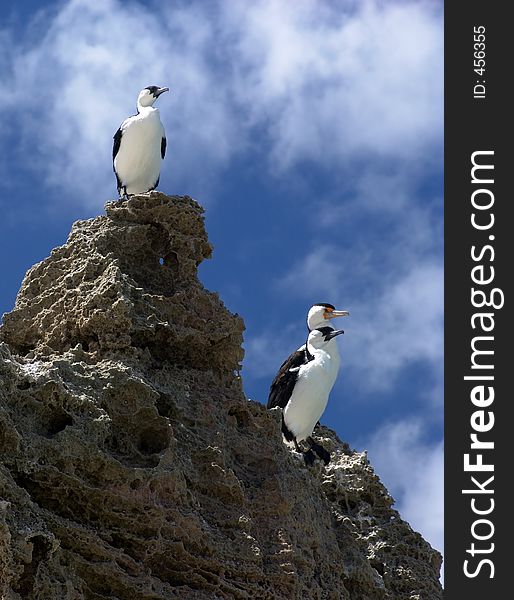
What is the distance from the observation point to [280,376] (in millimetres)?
15180

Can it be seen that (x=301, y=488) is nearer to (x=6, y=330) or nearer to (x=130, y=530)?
(x=130, y=530)

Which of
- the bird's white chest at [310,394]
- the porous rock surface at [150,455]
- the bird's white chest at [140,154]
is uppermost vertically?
the bird's white chest at [140,154]

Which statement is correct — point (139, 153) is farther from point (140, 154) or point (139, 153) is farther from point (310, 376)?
point (310, 376)

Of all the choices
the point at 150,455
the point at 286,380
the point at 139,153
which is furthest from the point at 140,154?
the point at 150,455

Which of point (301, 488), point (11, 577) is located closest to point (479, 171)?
point (301, 488)

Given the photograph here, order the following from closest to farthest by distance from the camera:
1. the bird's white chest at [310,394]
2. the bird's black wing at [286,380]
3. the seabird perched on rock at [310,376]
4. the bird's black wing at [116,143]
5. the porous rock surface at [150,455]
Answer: the porous rock surface at [150,455], the bird's white chest at [310,394], the seabird perched on rock at [310,376], the bird's black wing at [286,380], the bird's black wing at [116,143]

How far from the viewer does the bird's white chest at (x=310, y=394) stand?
45.8ft

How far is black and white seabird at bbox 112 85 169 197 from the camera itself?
15.2m

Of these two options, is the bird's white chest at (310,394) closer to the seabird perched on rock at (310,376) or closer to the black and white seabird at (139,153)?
the seabird perched on rock at (310,376)

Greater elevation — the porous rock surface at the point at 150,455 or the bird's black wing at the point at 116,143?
the bird's black wing at the point at 116,143

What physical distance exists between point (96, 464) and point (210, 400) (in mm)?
1508

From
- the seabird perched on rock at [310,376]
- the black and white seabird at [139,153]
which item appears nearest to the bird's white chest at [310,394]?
the seabird perched on rock at [310,376]

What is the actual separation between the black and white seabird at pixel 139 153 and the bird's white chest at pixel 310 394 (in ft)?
9.98

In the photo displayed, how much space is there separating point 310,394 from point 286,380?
524 mm
